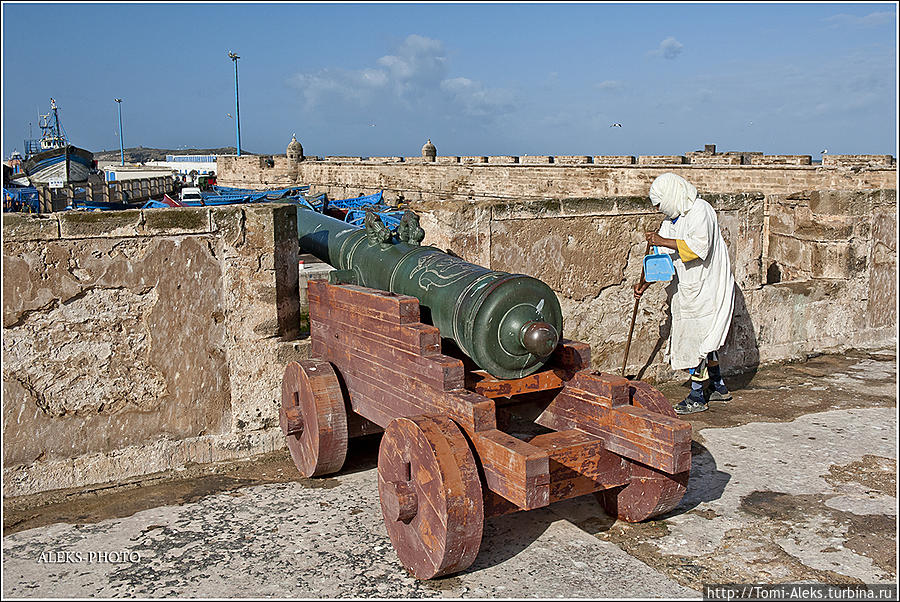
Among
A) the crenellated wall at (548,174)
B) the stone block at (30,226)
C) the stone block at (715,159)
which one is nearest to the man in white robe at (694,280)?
the stone block at (30,226)

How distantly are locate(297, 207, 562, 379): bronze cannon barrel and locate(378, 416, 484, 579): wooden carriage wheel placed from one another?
42 centimetres

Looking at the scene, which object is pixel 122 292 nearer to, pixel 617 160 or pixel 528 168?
pixel 617 160

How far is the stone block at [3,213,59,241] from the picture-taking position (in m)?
3.88

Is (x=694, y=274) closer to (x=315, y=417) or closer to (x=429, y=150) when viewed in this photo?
(x=315, y=417)

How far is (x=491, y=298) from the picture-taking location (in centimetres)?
324

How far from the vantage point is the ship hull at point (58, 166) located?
135 feet

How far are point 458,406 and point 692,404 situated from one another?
2.70 metres

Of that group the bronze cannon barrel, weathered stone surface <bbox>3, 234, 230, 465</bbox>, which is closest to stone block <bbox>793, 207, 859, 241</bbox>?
the bronze cannon barrel

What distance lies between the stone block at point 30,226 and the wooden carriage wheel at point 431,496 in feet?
6.99

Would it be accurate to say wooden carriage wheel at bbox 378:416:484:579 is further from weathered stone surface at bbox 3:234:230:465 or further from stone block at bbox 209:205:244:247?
stone block at bbox 209:205:244:247

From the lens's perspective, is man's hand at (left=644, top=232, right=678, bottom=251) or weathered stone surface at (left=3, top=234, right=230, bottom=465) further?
man's hand at (left=644, top=232, right=678, bottom=251)

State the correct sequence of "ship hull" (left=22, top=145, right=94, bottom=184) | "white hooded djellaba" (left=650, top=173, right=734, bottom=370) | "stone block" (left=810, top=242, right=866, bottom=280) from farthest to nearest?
"ship hull" (left=22, top=145, right=94, bottom=184), "stone block" (left=810, top=242, right=866, bottom=280), "white hooded djellaba" (left=650, top=173, right=734, bottom=370)

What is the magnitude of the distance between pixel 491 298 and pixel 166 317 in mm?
2007

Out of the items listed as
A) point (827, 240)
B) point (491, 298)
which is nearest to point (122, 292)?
point (491, 298)
